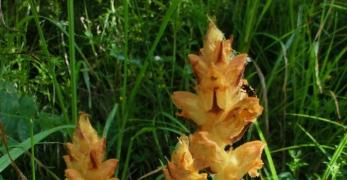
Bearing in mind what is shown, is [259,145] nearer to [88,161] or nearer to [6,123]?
[88,161]

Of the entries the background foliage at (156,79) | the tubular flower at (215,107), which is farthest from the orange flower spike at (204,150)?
the background foliage at (156,79)

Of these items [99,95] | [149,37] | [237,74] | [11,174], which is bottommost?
[11,174]

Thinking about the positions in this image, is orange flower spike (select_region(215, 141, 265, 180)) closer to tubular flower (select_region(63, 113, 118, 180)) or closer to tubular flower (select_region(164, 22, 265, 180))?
tubular flower (select_region(164, 22, 265, 180))

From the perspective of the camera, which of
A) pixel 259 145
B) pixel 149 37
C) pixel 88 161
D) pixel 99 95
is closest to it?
pixel 88 161

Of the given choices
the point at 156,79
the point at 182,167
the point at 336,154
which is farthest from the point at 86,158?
the point at 156,79

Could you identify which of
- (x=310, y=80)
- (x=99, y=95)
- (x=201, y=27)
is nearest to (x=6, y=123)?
(x=99, y=95)

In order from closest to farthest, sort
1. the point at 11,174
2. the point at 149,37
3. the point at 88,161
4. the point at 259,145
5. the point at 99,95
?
the point at 88,161, the point at 259,145, the point at 11,174, the point at 99,95, the point at 149,37
